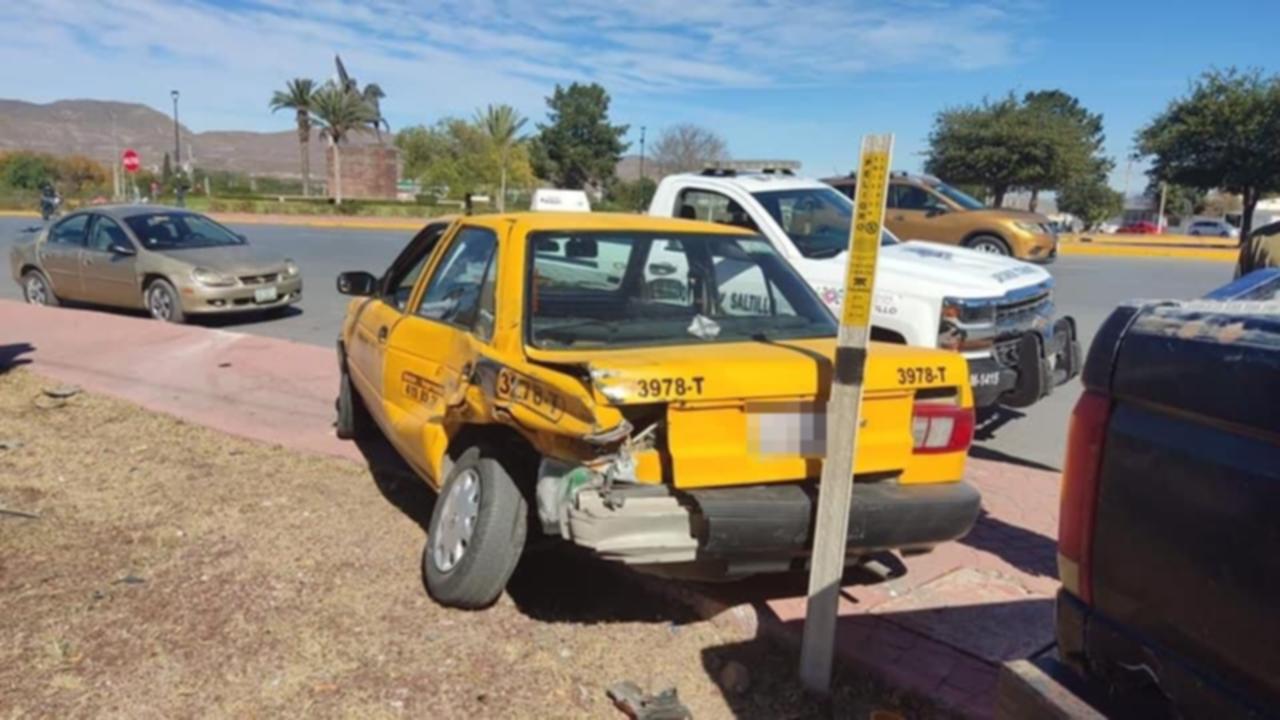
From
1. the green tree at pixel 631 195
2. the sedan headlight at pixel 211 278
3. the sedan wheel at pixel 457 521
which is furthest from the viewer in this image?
the green tree at pixel 631 195

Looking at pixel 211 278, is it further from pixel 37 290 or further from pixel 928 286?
pixel 928 286

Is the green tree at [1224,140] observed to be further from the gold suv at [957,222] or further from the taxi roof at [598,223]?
the taxi roof at [598,223]

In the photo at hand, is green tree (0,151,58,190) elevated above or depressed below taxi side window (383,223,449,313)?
above

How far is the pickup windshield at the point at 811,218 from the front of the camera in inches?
287

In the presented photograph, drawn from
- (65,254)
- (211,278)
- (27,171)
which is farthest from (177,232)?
(27,171)

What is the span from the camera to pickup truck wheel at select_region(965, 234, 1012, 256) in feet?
52.7

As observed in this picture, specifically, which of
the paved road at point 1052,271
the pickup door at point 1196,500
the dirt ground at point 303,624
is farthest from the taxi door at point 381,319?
the paved road at point 1052,271

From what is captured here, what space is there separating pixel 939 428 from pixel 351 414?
159 inches

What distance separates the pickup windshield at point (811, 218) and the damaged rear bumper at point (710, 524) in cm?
395

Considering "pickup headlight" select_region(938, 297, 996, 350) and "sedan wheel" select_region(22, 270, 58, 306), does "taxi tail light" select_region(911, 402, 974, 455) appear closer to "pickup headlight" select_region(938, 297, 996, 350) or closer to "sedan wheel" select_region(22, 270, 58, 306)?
"pickup headlight" select_region(938, 297, 996, 350)

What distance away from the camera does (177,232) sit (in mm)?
12430

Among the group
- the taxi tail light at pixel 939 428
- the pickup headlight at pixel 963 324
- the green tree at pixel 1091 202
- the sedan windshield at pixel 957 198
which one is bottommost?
the taxi tail light at pixel 939 428

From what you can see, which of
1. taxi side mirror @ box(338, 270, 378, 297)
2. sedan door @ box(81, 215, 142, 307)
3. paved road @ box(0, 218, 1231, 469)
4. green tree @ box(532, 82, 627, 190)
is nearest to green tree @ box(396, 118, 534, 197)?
green tree @ box(532, 82, 627, 190)

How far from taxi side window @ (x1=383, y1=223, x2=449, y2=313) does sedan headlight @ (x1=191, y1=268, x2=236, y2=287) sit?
668cm
